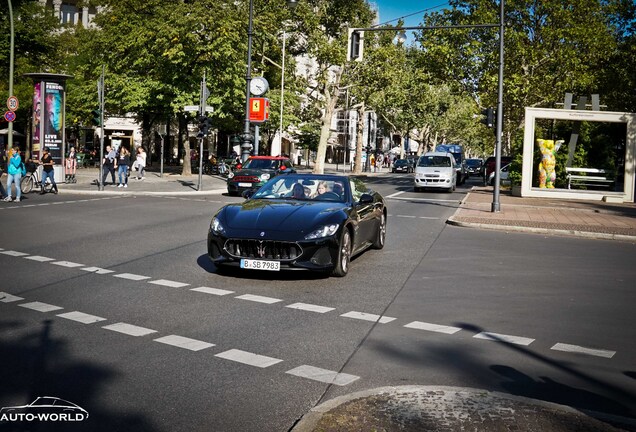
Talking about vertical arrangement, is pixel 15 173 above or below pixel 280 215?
above

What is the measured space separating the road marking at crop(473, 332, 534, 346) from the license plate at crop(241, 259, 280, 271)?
313 centimetres

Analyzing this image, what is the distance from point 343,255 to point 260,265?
1.31m

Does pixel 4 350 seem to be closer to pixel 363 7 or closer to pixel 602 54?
pixel 602 54

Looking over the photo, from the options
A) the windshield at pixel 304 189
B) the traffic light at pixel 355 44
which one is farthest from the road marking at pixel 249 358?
the traffic light at pixel 355 44

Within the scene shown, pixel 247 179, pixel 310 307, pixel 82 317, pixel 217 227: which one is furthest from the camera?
pixel 247 179

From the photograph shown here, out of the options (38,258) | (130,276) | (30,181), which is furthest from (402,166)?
(130,276)

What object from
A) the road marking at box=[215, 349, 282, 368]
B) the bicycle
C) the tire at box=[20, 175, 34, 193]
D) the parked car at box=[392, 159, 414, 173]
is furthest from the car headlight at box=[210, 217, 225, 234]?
the parked car at box=[392, 159, 414, 173]

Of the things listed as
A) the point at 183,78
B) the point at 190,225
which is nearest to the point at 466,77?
the point at 183,78

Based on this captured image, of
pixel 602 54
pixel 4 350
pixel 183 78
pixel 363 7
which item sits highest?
pixel 363 7

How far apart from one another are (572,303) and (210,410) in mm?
5596

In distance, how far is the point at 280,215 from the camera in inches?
382

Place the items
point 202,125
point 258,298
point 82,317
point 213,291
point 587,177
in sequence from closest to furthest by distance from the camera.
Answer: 1. point 82,317
2. point 258,298
3. point 213,291
4. point 202,125
5. point 587,177

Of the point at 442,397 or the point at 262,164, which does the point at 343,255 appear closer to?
the point at 442,397

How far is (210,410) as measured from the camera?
4.55 m
